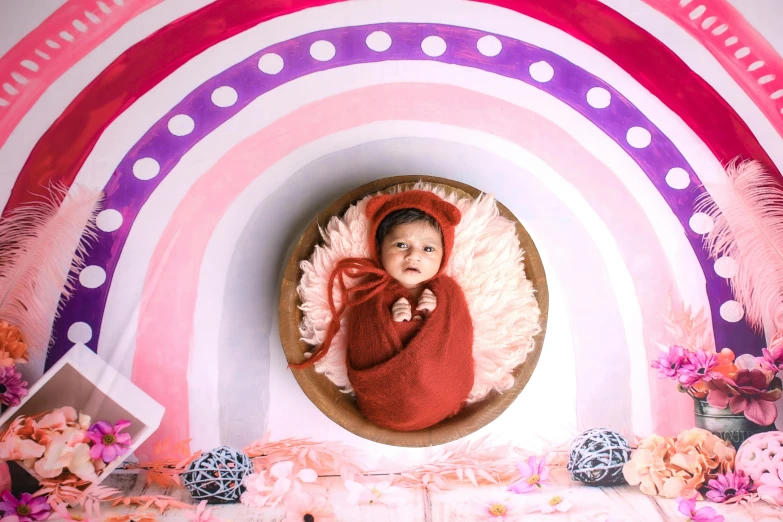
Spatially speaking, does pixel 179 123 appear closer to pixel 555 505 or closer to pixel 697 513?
pixel 555 505

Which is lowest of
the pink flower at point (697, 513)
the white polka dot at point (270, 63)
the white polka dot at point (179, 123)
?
the pink flower at point (697, 513)

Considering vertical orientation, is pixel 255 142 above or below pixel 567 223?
above

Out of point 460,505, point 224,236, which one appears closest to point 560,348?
point 460,505

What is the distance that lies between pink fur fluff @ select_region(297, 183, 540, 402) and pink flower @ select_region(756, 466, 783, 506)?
0.67 m

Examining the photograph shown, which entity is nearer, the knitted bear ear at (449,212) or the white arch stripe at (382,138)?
the knitted bear ear at (449,212)

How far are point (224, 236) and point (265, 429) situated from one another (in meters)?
0.47

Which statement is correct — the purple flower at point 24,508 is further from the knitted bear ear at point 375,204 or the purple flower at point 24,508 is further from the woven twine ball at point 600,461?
the woven twine ball at point 600,461

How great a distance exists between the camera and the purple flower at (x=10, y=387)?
4.62 ft

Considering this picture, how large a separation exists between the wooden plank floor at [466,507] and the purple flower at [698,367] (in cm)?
29

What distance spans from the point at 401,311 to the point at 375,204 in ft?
0.77

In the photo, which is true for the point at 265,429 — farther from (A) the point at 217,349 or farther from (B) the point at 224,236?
(B) the point at 224,236

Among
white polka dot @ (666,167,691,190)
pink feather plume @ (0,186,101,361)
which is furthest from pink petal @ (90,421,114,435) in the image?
white polka dot @ (666,167,691,190)

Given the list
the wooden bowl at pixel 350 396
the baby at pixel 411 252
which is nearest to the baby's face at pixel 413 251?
the baby at pixel 411 252

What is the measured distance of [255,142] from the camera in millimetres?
1498
